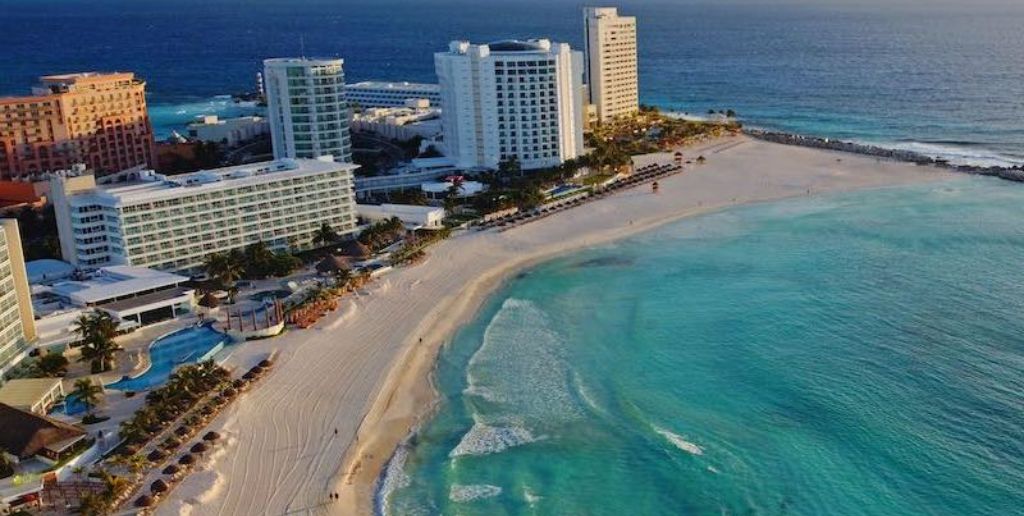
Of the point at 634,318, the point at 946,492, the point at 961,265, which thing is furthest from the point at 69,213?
the point at 961,265

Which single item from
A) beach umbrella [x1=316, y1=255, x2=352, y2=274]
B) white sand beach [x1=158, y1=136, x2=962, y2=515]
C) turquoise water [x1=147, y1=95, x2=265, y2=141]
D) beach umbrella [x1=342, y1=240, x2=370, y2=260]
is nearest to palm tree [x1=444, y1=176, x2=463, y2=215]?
white sand beach [x1=158, y1=136, x2=962, y2=515]

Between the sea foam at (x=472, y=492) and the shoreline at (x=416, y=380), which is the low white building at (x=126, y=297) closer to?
the shoreline at (x=416, y=380)

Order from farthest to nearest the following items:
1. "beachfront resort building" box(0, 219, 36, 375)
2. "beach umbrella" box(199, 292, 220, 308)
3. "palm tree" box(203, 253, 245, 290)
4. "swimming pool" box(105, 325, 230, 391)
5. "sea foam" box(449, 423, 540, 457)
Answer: "palm tree" box(203, 253, 245, 290)
"beach umbrella" box(199, 292, 220, 308)
"beachfront resort building" box(0, 219, 36, 375)
"swimming pool" box(105, 325, 230, 391)
"sea foam" box(449, 423, 540, 457)

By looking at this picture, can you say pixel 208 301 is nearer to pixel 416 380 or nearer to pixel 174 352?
pixel 174 352

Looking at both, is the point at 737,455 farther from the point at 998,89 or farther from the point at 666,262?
the point at 998,89

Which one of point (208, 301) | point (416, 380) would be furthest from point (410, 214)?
point (416, 380)

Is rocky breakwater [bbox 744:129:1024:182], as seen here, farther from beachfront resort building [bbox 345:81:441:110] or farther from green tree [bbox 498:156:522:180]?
beachfront resort building [bbox 345:81:441:110]
